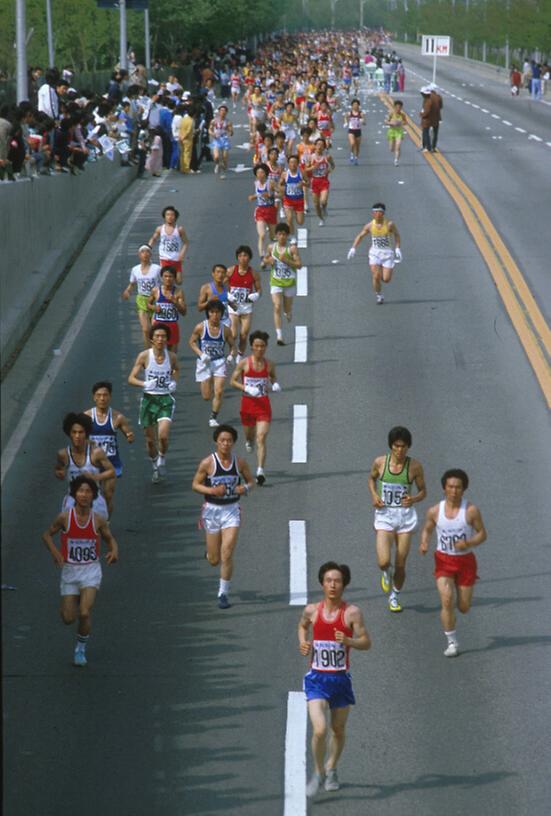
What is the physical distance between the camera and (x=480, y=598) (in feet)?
50.5

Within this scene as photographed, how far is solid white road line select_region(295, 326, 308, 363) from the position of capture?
24.0m

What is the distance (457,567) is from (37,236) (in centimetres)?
1484

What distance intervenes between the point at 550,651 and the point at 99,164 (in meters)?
24.3

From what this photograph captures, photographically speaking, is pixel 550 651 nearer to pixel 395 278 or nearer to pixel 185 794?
pixel 185 794

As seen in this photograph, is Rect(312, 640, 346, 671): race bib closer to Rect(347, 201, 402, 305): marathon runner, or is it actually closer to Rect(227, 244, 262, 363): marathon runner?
Rect(227, 244, 262, 363): marathon runner

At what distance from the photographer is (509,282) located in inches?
1144

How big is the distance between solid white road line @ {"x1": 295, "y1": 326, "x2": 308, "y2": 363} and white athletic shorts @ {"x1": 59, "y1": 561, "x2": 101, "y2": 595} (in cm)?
1039

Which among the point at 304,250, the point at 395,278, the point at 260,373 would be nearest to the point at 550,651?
the point at 260,373

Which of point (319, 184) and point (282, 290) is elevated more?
point (319, 184)

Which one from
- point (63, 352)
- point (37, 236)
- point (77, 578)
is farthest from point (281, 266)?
point (77, 578)

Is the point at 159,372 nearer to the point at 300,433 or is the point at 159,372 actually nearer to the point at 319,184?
the point at 300,433

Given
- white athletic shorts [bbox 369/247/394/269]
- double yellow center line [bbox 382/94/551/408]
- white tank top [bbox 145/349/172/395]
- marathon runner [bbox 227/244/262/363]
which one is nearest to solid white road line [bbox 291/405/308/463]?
white tank top [bbox 145/349/172/395]

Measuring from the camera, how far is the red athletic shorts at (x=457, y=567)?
14.1 m

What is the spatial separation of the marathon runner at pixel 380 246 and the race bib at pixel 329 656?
1500 cm
